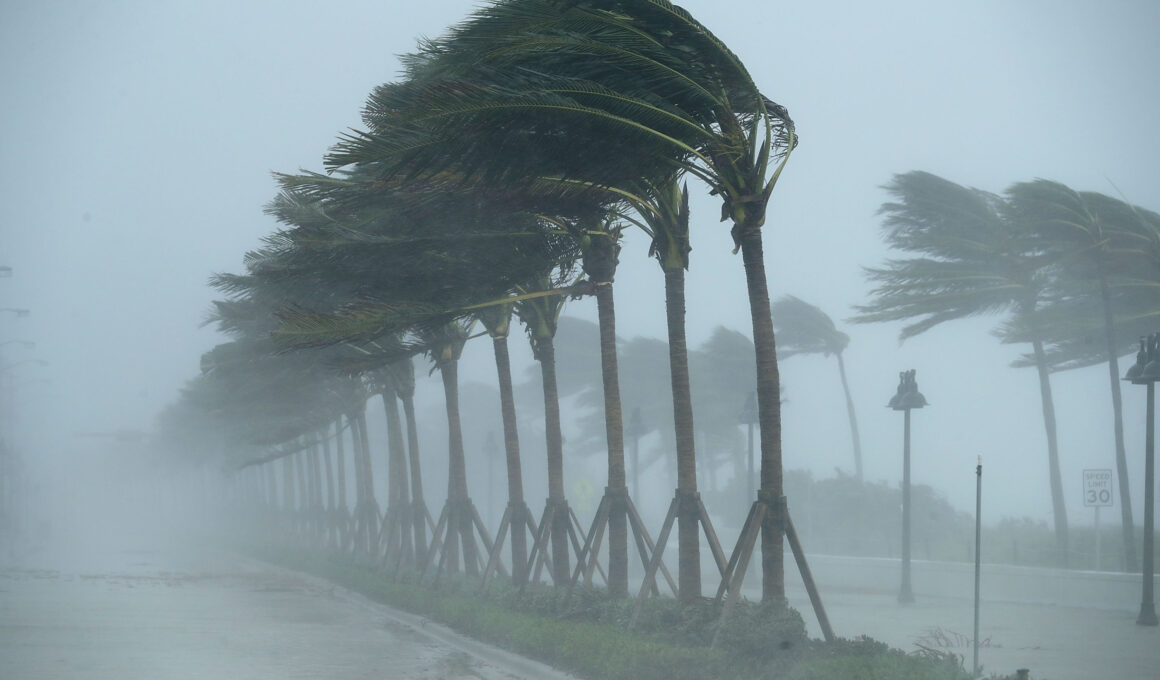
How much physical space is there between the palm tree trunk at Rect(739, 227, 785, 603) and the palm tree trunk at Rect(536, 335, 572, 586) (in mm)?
6429

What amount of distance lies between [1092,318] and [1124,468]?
22.6ft

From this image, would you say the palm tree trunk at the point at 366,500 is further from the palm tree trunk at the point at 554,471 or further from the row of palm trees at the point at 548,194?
the palm tree trunk at the point at 554,471

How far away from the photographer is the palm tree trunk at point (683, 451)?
1451cm

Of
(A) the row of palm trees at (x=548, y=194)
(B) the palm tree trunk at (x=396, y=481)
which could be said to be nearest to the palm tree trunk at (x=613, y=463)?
(A) the row of palm trees at (x=548, y=194)

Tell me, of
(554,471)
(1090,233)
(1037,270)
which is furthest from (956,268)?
(554,471)

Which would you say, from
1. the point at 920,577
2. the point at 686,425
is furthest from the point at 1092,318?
the point at 686,425

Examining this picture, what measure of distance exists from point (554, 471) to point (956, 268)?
18.8m

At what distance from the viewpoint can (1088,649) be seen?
1606 cm

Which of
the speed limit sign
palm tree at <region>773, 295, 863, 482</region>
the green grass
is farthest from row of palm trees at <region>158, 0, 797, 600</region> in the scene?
palm tree at <region>773, 295, 863, 482</region>

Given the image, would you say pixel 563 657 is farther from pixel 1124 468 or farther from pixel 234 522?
pixel 234 522

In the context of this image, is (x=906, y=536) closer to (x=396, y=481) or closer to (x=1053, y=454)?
(x=1053, y=454)

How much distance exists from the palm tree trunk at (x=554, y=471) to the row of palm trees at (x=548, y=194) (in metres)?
0.04

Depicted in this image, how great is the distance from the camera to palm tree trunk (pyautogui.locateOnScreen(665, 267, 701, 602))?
14508 mm

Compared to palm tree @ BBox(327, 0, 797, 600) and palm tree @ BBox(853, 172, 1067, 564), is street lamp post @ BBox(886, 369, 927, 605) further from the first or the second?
palm tree @ BBox(327, 0, 797, 600)
